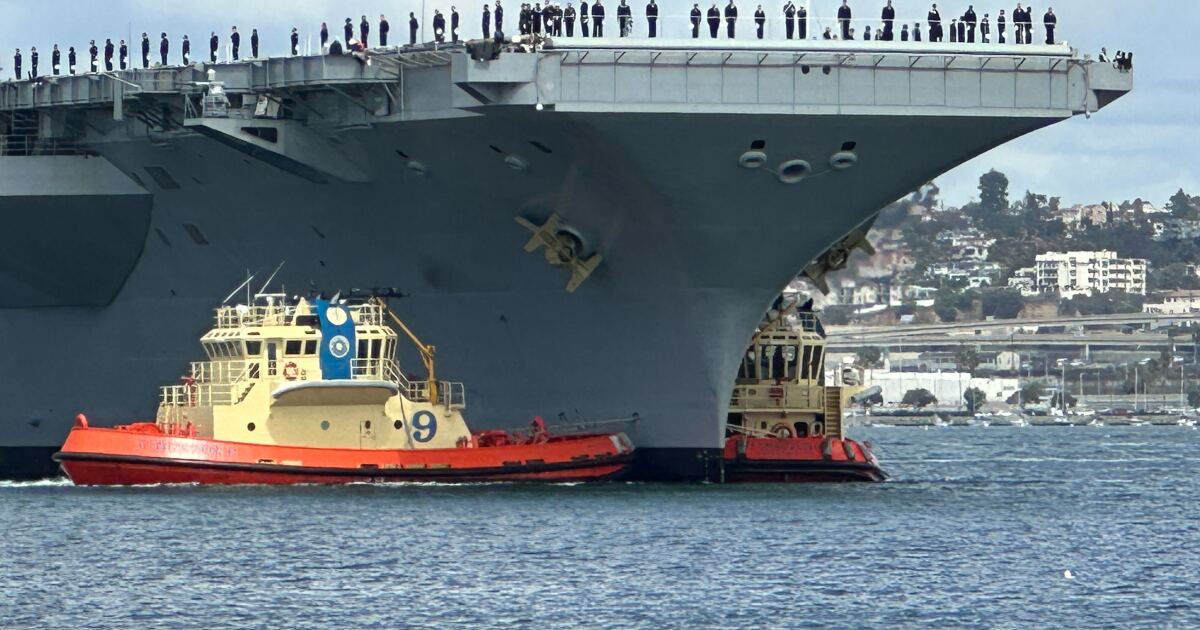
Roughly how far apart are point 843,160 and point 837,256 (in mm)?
7723

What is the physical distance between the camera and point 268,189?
146 feet

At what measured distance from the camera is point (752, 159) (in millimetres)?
39281

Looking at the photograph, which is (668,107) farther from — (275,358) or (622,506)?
(275,358)

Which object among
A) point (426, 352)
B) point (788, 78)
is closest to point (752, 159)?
point (788, 78)

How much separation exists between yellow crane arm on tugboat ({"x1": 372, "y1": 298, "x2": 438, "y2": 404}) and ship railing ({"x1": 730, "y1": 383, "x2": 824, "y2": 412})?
19.4 ft

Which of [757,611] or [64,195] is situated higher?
[64,195]

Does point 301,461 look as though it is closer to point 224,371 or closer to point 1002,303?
point 224,371

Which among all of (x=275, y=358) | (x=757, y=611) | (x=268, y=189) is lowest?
(x=757, y=611)

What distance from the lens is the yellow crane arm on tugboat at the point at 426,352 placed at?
43500mm

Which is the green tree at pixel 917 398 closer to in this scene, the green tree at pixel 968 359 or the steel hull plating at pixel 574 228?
the green tree at pixel 968 359

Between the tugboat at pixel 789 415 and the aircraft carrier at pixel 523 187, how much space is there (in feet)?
4.56

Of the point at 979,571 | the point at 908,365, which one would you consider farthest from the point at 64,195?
the point at 908,365

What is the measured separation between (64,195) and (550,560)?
17.5m

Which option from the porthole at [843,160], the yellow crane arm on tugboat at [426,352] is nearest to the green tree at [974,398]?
the yellow crane arm on tugboat at [426,352]
